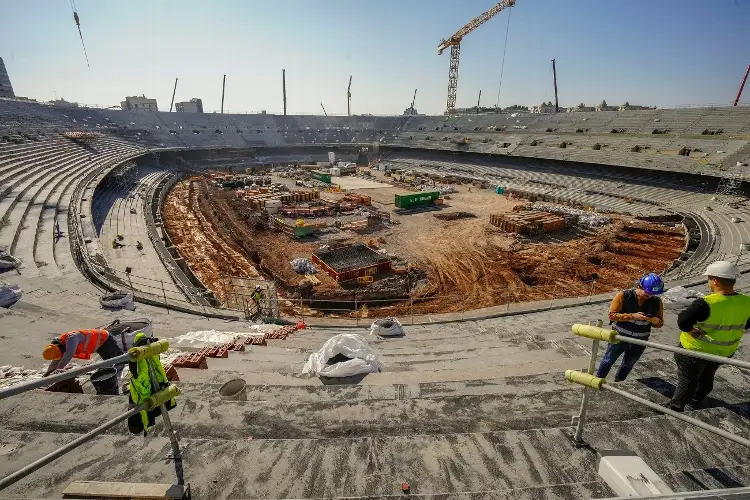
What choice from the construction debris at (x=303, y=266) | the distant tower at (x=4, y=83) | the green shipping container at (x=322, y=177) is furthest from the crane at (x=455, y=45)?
the distant tower at (x=4, y=83)

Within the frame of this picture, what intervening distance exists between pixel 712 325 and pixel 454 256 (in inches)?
751

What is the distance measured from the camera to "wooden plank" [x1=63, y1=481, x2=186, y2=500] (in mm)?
2766

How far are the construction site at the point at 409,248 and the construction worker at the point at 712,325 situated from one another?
9.27m

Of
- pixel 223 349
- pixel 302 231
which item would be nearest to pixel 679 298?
pixel 223 349

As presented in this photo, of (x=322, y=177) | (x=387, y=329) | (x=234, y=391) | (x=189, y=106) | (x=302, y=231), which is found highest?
(x=189, y=106)

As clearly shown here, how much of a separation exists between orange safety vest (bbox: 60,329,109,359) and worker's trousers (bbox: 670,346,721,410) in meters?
7.61

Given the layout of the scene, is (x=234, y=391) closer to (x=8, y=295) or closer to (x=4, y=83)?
(x=8, y=295)

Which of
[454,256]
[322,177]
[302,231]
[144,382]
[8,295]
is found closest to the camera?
[144,382]

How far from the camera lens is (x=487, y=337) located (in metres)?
9.77

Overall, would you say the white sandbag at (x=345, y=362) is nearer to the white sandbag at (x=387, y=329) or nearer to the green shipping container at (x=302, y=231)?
the white sandbag at (x=387, y=329)

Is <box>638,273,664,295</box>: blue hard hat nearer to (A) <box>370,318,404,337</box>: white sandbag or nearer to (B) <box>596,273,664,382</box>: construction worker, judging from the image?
(B) <box>596,273,664,382</box>: construction worker

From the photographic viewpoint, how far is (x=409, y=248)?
24.5m

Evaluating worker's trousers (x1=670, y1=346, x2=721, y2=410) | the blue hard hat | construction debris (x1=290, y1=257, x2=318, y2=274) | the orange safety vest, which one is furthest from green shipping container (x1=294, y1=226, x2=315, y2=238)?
worker's trousers (x1=670, y1=346, x2=721, y2=410)

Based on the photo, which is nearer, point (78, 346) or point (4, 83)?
point (78, 346)
